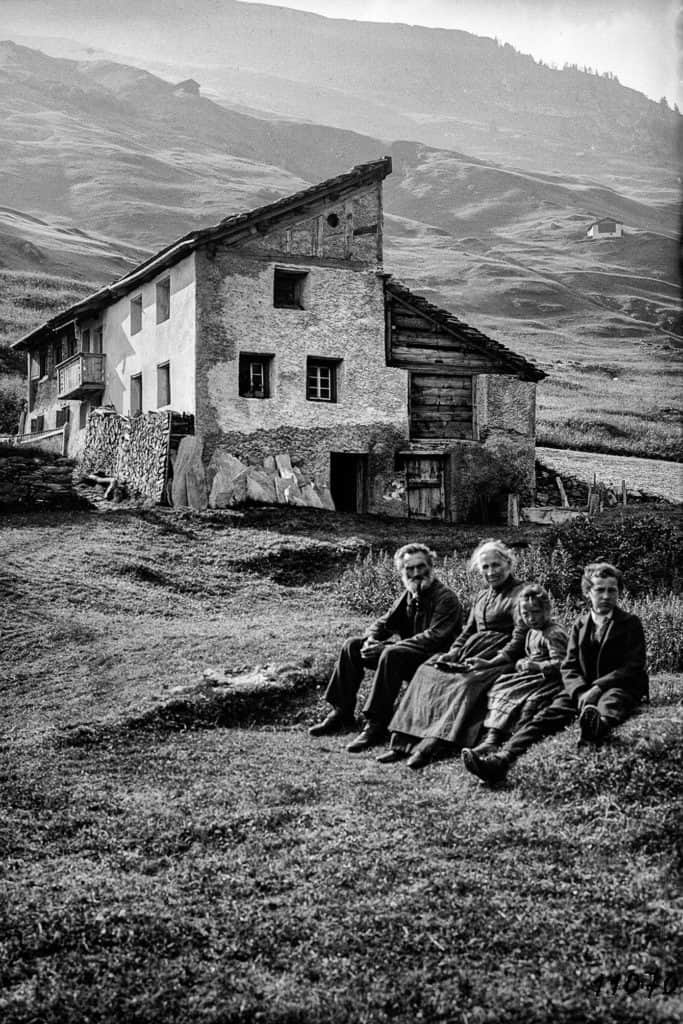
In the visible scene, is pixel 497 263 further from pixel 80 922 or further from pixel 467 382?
pixel 80 922

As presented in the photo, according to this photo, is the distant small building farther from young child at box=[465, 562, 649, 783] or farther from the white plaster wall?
young child at box=[465, 562, 649, 783]

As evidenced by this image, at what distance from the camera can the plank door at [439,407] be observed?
33406 mm

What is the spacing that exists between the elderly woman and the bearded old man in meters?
0.24

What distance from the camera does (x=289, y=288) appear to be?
108 feet

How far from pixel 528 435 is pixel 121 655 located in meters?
19.5

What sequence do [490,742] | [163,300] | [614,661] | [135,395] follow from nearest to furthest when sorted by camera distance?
[614,661] → [490,742] → [163,300] → [135,395]

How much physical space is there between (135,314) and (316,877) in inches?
1213

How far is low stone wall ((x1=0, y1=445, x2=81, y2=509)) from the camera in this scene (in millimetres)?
28094

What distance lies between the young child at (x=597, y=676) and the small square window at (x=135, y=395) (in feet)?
92.1

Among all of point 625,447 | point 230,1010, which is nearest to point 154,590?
point 230,1010

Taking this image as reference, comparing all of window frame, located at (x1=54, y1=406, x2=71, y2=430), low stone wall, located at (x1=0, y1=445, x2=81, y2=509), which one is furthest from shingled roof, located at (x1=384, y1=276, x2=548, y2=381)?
window frame, located at (x1=54, y1=406, x2=71, y2=430)

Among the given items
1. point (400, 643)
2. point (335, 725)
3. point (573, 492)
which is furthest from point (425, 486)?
point (400, 643)

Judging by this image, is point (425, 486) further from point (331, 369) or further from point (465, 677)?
point (465, 677)

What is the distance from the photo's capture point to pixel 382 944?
7.63 metres
